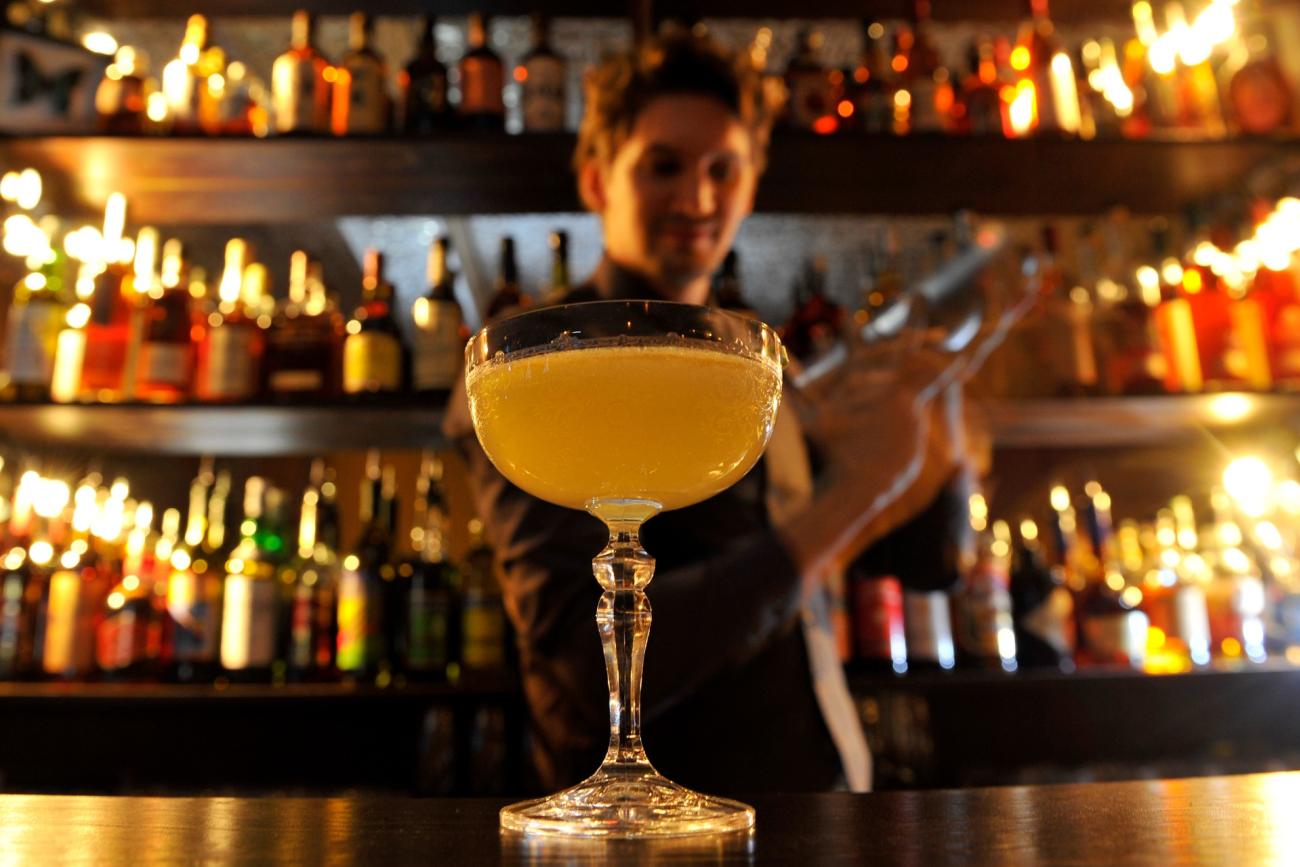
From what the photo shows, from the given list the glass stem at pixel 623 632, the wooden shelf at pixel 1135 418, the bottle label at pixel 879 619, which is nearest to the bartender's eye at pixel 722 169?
the wooden shelf at pixel 1135 418

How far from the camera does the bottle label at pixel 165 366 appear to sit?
1.96 metres

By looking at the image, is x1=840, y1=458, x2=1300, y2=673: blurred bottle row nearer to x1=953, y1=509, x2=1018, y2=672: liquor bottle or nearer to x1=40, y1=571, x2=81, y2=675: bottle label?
x1=953, y1=509, x2=1018, y2=672: liquor bottle

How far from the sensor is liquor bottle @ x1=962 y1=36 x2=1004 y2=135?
2.17 meters

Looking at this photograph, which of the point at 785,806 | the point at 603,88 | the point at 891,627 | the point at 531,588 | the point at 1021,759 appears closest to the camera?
the point at 785,806

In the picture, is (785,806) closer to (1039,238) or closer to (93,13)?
(1039,238)

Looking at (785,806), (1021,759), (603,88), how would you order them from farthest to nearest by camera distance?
(1021,759), (603,88), (785,806)

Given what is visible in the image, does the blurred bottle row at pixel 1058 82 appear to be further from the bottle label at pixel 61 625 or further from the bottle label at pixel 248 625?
the bottle label at pixel 61 625

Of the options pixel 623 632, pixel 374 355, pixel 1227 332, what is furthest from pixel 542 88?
pixel 623 632

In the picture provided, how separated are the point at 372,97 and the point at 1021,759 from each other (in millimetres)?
1928

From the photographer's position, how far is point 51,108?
203cm

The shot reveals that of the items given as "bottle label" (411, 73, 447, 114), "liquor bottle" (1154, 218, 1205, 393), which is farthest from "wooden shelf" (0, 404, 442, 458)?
"liquor bottle" (1154, 218, 1205, 393)

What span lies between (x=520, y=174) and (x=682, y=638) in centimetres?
119

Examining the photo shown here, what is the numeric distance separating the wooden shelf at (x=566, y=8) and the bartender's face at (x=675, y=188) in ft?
2.46

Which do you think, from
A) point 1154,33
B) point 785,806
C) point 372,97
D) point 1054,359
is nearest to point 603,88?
point 372,97
